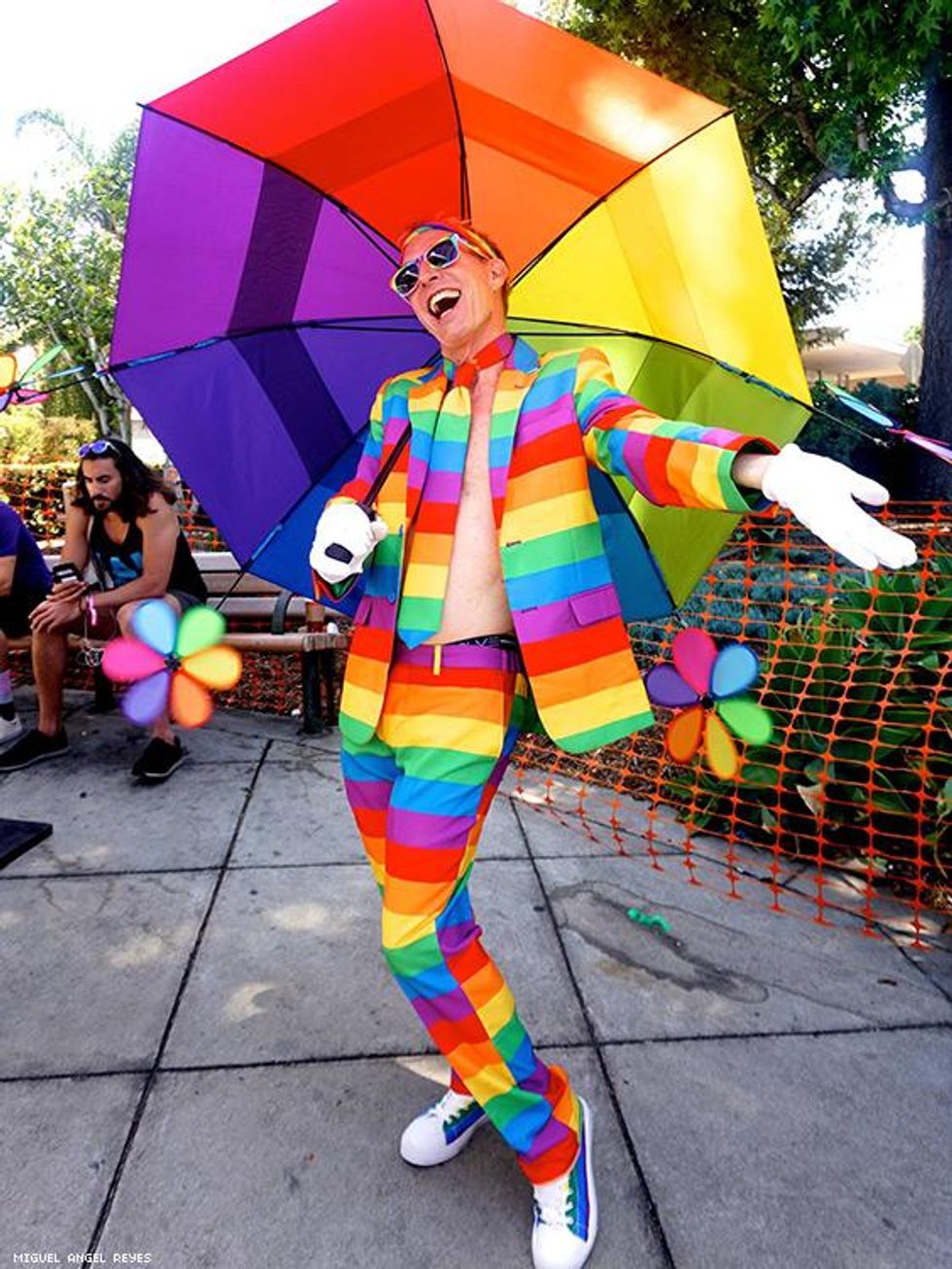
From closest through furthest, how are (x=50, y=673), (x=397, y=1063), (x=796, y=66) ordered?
(x=397, y=1063)
(x=50, y=673)
(x=796, y=66)

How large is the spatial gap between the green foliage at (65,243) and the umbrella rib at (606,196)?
2219cm

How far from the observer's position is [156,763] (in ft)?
13.1

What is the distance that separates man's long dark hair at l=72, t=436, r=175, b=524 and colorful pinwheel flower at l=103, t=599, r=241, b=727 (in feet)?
1.49

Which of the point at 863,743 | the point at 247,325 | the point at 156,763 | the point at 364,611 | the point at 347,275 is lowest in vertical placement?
the point at 156,763

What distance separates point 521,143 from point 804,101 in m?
9.52

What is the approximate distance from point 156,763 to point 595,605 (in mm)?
3000

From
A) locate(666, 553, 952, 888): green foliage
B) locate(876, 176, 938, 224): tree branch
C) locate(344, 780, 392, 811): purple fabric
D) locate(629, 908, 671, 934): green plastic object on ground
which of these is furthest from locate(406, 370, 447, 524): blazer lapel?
locate(876, 176, 938, 224): tree branch

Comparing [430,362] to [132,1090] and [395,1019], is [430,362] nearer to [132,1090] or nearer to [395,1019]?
[395,1019]

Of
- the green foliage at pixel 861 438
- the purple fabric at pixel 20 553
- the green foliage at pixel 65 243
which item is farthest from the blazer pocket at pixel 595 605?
the green foliage at pixel 65 243

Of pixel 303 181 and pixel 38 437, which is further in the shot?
pixel 38 437

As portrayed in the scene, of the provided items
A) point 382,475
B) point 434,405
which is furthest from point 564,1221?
point 434,405

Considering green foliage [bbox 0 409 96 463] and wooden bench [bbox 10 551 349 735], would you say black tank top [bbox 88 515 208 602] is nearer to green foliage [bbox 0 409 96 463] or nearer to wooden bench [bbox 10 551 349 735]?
wooden bench [bbox 10 551 349 735]

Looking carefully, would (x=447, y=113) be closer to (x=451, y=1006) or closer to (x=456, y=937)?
(x=456, y=937)

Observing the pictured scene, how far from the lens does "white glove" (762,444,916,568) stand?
1154mm
